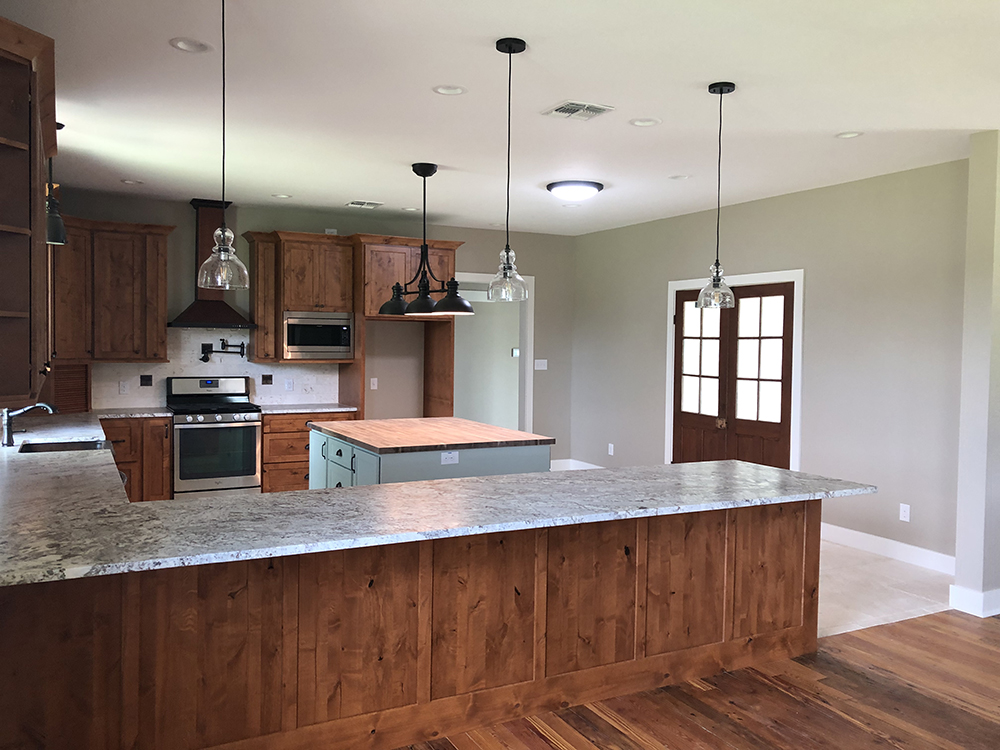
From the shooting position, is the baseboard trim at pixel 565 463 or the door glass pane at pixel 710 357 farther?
the baseboard trim at pixel 565 463

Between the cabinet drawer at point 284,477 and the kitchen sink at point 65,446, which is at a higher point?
the kitchen sink at point 65,446

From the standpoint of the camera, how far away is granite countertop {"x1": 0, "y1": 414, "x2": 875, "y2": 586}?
197 cm

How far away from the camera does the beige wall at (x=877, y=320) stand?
4.72 m

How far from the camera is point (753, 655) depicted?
3.27 m

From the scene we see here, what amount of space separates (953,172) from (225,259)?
421 cm

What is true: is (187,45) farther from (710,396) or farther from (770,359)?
(710,396)

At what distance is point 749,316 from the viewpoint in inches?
240

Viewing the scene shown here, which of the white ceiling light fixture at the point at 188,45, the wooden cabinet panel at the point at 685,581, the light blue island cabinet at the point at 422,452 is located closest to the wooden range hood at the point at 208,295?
the light blue island cabinet at the point at 422,452

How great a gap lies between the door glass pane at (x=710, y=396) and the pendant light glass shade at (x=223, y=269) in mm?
4458

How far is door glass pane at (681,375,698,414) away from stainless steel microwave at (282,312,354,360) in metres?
2.87

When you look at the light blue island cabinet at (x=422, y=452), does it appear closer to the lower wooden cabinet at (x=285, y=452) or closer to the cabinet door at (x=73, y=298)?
the lower wooden cabinet at (x=285, y=452)

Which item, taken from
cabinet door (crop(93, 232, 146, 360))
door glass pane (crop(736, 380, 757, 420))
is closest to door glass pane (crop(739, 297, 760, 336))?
door glass pane (crop(736, 380, 757, 420))

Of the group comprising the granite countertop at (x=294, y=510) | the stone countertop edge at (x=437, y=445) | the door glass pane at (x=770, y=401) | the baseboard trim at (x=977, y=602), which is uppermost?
the door glass pane at (x=770, y=401)

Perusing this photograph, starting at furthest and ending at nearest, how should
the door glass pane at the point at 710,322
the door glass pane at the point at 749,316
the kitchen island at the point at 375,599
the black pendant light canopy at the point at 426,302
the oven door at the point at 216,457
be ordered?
1. the door glass pane at the point at 710,322
2. the door glass pane at the point at 749,316
3. the oven door at the point at 216,457
4. the black pendant light canopy at the point at 426,302
5. the kitchen island at the point at 375,599
